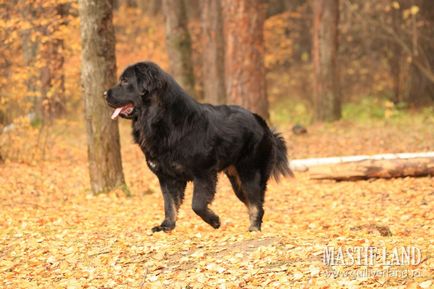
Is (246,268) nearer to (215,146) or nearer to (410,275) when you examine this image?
(410,275)

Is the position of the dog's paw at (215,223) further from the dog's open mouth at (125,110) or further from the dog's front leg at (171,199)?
the dog's open mouth at (125,110)

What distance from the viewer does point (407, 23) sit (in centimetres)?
2256

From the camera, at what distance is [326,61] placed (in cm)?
2033

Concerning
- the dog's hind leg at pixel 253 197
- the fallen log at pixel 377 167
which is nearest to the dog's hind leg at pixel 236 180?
the dog's hind leg at pixel 253 197

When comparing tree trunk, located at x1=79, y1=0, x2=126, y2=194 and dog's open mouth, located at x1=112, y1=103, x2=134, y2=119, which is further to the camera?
tree trunk, located at x1=79, y1=0, x2=126, y2=194

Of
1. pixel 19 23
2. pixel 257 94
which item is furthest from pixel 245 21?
pixel 19 23

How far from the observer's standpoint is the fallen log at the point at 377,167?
36.9ft

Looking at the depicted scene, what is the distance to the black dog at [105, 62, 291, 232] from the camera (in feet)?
23.9

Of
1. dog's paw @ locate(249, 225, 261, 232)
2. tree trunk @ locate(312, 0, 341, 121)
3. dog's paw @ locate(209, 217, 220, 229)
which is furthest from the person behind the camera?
tree trunk @ locate(312, 0, 341, 121)

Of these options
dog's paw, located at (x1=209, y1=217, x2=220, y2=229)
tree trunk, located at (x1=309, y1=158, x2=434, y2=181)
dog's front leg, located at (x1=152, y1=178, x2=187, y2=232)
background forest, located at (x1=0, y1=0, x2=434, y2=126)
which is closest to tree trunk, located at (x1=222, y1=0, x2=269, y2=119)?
background forest, located at (x1=0, y1=0, x2=434, y2=126)

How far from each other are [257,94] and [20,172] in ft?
21.2

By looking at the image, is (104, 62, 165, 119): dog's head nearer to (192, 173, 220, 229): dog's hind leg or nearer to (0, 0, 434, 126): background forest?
(192, 173, 220, 229): dog's hind leg

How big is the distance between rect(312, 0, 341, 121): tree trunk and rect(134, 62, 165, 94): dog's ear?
44.6 feet

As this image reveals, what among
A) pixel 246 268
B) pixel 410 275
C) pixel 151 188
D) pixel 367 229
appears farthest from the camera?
pixel 151 188
